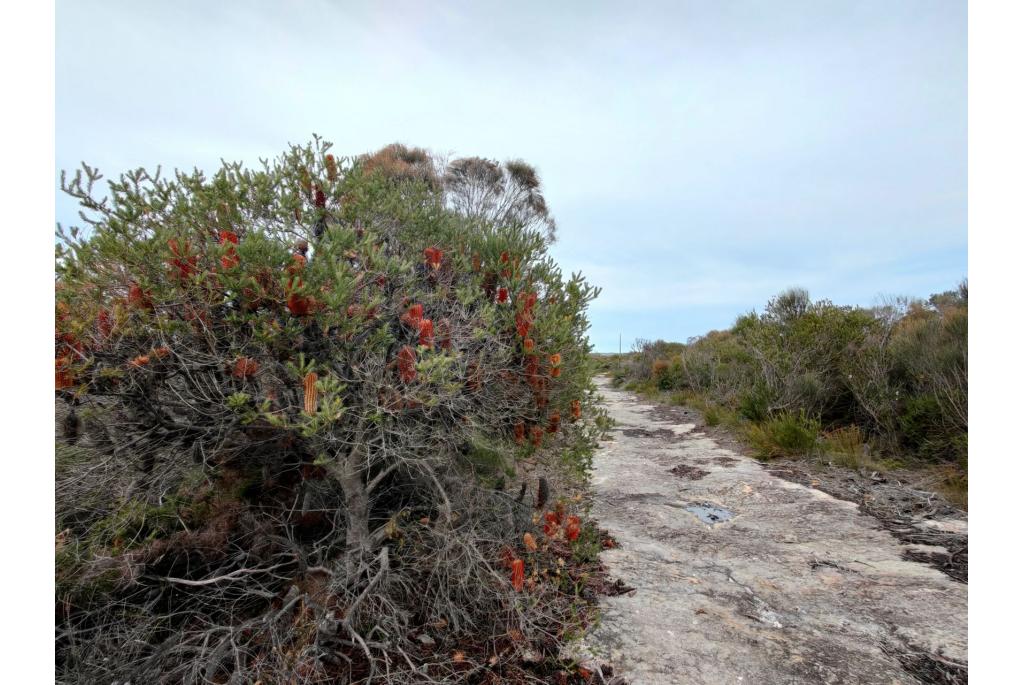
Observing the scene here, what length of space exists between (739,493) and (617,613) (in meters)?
3.62

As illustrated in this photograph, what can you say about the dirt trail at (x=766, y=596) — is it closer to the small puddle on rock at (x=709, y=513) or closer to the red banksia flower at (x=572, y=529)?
the small puddle on rock at (x=709, y=513)

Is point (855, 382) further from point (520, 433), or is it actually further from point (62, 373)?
point (62, 373)

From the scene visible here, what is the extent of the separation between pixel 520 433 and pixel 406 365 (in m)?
1.51

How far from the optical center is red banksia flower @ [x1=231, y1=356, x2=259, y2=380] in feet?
7.48

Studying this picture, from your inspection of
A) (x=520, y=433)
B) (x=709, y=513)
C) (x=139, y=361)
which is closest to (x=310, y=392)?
(x=139, y=361)

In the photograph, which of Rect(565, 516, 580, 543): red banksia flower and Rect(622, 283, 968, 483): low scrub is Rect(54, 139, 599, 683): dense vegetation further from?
Rect(622, 283, 968, 483): low scrub

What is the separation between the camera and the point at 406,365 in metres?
2.47

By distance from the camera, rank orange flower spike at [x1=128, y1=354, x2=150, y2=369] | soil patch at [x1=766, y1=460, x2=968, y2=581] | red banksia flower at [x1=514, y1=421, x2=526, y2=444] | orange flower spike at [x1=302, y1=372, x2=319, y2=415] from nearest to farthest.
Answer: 1. orange flower spike at [x1=302, y1=372, x2=319, y2=415]
2. orange flower spike at [x1=128, y1=354, x2=150, y2=369]
3. red banksia flower at [x1=514, y1=421, x2=526, y2=444]
4. soil patch at [x1=766, y1=460, x2=968, y2=581]

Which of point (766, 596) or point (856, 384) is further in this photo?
point (856, 384)

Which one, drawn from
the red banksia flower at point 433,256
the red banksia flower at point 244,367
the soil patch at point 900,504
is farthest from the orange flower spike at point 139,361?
the soil patch at point 900,504

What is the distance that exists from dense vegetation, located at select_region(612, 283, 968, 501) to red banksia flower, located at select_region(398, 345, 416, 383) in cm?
668

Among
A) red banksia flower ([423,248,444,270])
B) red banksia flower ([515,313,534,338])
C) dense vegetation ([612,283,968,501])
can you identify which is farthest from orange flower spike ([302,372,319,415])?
dense vegetation ([612,283,968,501])

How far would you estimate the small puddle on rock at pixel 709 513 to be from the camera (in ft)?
17.5
